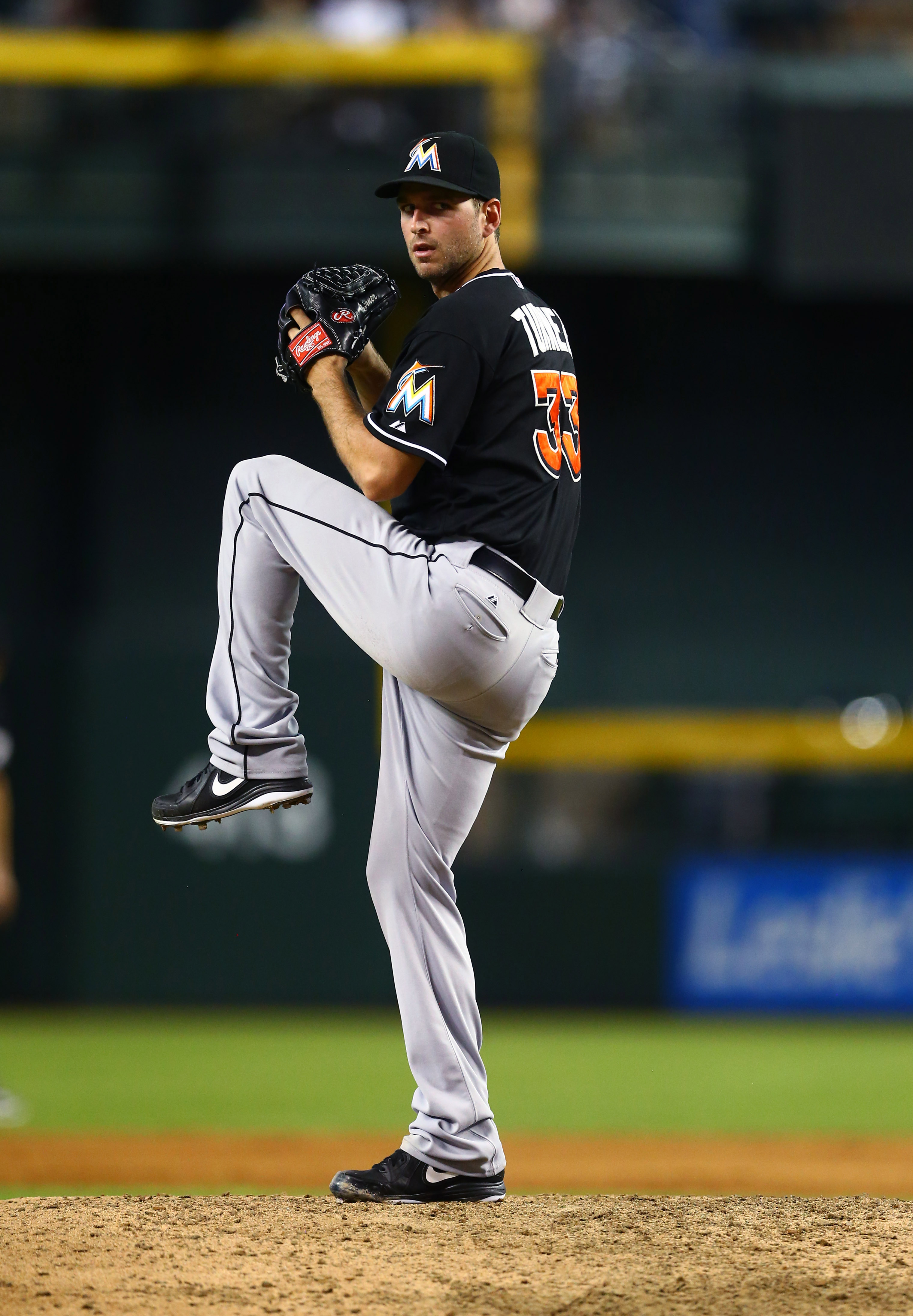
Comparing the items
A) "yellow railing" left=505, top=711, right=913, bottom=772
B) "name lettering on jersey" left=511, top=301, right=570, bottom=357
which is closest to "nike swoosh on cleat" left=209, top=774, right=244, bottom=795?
"name lettering on jersey" left=511, top=301, right=570, bottom=357

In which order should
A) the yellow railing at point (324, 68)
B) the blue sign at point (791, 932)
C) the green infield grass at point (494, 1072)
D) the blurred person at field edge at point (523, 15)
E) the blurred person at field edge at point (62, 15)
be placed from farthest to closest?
the blurred person at field edge at point (523, 15) → the blurred person at field edge at point (62, 15) → the yellow railing at point (324, 68) → the blue sign at point (791, 932) → the green infield grass at point (494, 1072)

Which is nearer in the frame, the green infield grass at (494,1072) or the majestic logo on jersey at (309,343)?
the majestic logo on jersey at (309,343)

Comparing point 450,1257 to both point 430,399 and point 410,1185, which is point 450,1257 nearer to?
point 410,1185

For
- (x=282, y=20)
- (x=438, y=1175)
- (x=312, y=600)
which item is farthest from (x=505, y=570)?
(x=282, y=20)

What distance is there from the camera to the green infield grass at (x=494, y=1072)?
7699 mm

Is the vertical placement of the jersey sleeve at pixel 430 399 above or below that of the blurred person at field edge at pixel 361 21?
below

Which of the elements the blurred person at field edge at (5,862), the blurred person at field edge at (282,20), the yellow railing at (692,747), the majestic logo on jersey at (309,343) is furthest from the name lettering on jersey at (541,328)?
the blurred person at field edge at (282,20)

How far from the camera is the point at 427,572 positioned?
3588 mm

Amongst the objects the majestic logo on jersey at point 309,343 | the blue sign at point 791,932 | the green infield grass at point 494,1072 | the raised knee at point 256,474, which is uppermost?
the majestic logo on jersey at point 309,343

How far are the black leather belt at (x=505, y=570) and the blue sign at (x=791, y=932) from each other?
719cm

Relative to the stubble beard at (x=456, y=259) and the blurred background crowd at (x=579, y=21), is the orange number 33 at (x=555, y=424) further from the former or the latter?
the blurred background crowd at (x=579, y=21)

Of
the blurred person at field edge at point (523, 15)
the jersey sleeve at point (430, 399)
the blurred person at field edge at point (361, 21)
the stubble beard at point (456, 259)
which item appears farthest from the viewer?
the blurred person at field edge at point (523, 15)

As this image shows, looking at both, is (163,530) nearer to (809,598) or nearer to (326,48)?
(326,48)

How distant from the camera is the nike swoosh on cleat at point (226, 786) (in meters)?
3.71
